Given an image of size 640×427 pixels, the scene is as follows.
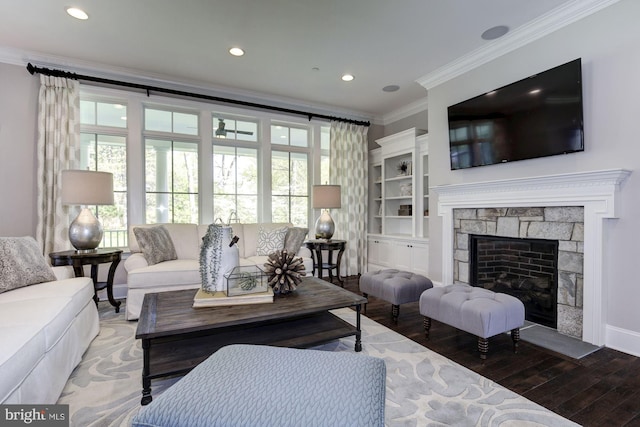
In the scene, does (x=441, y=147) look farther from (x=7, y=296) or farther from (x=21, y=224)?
(x=21, y=224)

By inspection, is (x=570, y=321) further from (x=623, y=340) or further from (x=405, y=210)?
(x=405, y=210)

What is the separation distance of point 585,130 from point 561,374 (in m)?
1.91

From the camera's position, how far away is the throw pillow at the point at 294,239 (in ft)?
13.1

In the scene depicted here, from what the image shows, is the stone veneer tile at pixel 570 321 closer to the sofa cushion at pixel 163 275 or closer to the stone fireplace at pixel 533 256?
the stone fireplace at pixel 533 256

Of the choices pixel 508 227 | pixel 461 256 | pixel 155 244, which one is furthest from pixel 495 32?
pixel 155 244

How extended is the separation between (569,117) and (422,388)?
2.46 meters

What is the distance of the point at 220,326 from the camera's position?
175 cm

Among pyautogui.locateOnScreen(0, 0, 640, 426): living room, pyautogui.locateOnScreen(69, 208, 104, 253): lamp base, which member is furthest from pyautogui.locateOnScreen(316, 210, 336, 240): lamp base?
pyautogui.locateOnScreen(69, 208, 104, 253): lamp base

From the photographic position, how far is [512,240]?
3.14m

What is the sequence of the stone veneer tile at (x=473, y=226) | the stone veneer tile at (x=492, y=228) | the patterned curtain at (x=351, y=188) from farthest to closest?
the patterned curtain at (x=351, y=188), the stone veneer tile at (x=473, y=226), the stone veneer tile at (x=492, y=228)

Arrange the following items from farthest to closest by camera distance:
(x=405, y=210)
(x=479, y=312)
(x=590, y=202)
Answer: (x=405, y=210)
(x=590, y=202)
(x=479, y=312)

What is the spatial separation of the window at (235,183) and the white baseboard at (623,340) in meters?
4.11

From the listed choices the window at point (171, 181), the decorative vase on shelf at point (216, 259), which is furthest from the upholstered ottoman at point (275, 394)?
the window at point (171, 181)

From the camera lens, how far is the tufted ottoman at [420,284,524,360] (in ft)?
7.02
